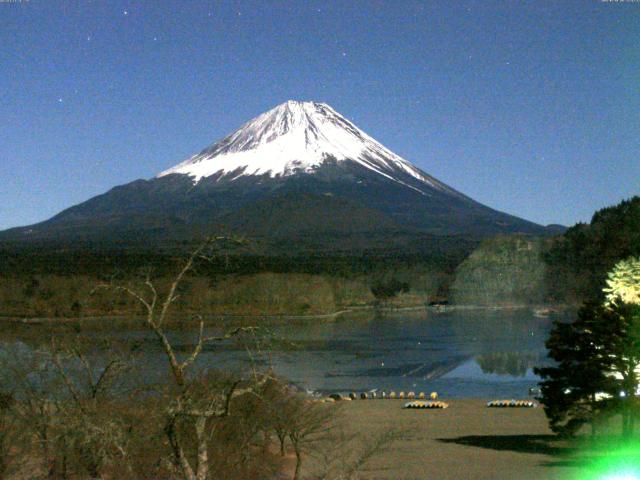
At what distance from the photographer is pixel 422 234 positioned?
15525 centimetres

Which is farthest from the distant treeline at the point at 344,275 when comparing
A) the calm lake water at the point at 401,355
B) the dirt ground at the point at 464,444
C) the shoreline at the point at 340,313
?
the dirt ground at the point at 464,444

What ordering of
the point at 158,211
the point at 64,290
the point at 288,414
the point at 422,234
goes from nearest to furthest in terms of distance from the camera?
the point at 288,414 < the point at 64,290 < the point at 422,234 < the point at 158,211

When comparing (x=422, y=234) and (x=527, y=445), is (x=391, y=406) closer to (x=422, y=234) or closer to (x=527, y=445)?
(x=527, y=445)

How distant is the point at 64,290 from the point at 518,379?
45145 mm

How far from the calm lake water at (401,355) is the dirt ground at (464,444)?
4248mm

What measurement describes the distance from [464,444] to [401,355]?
2770 centimetres

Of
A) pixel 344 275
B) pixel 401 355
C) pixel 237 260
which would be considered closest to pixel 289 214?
pixel 344 275

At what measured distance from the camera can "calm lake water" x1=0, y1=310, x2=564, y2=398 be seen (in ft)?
120

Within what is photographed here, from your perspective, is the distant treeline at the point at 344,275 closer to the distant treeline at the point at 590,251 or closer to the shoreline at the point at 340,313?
the distant treeline at the point at 590,251

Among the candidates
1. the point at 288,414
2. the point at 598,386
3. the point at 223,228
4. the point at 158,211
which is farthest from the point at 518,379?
the point at 158,211

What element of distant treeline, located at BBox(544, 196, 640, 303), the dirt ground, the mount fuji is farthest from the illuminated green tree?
the mount fuji

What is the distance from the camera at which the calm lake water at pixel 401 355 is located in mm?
36531

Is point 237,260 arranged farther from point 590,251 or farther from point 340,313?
point 590,251

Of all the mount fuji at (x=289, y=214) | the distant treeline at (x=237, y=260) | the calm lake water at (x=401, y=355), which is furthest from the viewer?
the mount fuji at (x=289, y=214)
